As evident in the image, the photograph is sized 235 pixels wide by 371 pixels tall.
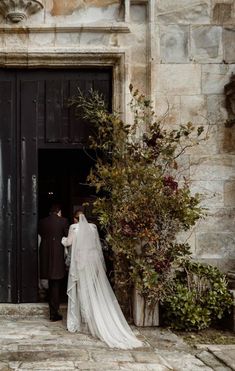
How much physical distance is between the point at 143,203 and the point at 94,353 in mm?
1998

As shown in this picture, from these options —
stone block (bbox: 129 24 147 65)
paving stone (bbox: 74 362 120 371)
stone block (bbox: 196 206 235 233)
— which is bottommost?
paving stone (bbox: 74 362 120 371)

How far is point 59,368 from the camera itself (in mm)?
5672

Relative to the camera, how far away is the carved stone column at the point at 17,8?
27.4ft

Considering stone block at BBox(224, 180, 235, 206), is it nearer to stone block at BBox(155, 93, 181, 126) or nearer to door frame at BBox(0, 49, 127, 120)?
stone block at BBox(155, 93, 181, 126)

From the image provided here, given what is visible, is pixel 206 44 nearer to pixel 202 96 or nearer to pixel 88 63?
pixel 202 96

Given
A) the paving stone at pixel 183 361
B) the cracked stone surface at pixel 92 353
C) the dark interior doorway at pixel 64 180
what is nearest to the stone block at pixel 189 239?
the cracked stone surface at pixel 92 353

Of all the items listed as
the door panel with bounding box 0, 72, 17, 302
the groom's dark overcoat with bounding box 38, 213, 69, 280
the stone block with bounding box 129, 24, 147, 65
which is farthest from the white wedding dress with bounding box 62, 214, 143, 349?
the stone block with bounding box 129, 24, 147, 65

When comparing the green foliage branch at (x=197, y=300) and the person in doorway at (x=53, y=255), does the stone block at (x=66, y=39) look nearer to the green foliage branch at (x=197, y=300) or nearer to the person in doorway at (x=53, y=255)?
the person in doorway at (x=53, y=255)

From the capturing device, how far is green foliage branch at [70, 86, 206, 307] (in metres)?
7.53

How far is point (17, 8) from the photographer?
8.38 meters

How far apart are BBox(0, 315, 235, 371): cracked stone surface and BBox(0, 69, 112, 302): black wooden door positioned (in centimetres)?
107

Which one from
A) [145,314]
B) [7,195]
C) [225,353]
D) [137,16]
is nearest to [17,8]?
[137,16]

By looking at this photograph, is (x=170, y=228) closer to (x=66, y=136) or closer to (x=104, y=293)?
(x=104, y=293)

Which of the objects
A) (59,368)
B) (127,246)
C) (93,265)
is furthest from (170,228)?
(59,368)
